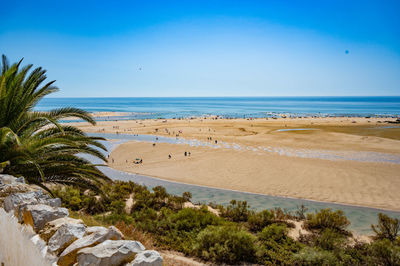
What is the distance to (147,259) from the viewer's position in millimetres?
2752

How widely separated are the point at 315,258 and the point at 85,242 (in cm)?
573

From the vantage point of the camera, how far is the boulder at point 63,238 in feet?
9.93

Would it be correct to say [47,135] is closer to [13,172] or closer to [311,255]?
[13,172]

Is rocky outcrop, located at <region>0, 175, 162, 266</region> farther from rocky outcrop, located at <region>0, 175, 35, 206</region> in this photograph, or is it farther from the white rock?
rocky outcrop, located at <region>0, 175, 35, 206</region>

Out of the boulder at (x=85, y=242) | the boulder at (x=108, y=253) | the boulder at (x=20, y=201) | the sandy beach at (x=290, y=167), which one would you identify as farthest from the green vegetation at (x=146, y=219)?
the sandy beach at (x=290, y=167)

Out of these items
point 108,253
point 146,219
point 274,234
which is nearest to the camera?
point 108,253

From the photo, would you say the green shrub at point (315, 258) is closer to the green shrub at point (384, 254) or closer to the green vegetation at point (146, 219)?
the green vegetation at point (146, 219)

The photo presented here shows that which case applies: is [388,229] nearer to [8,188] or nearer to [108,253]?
[108,253]

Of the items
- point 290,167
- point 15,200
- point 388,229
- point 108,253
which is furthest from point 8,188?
point 290,167

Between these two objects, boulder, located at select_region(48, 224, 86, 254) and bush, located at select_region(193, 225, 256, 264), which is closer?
boulder, located at select_region(48, 224, 86, 254)

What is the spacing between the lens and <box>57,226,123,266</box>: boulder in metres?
2.85

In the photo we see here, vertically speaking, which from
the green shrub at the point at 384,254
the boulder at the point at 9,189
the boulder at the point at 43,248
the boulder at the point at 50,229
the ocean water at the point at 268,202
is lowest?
the ocean water at the point at 268,202

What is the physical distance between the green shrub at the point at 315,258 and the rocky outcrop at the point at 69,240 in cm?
496

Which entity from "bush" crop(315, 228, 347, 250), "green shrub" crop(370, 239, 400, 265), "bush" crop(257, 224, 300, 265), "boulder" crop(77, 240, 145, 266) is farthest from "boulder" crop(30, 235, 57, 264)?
"green shrub" crop(370, 239, 400, 265)
